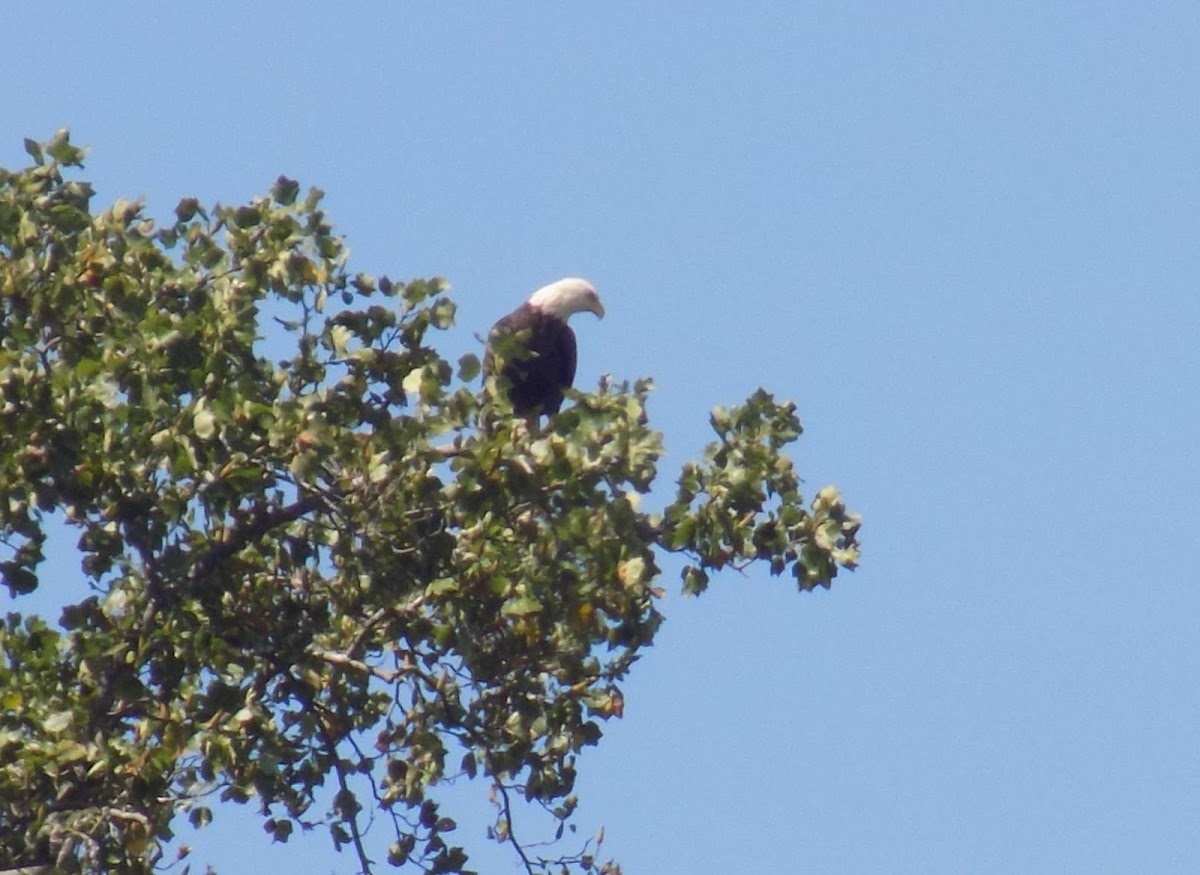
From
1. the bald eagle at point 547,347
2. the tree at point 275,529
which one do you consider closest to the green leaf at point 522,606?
the tree at point 275,529

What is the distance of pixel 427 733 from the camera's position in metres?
7.36

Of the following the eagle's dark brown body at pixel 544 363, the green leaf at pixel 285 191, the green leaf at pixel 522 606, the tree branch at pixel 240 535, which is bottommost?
the green leaf at pixel 522 606

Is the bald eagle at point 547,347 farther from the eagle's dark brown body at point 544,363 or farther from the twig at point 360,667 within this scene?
the twig at point 360,667

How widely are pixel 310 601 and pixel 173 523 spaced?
2.61 feet

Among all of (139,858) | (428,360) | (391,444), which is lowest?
(139,858)

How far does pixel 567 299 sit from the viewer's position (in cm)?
1234

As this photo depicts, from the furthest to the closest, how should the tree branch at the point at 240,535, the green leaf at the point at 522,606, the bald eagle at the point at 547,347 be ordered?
the bald eagle at the point at 547,347
the tree branch at the point at 240,535
the green leaf at the point at 522,606

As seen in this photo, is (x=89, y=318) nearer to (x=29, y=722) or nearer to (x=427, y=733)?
(x=29, y=722)

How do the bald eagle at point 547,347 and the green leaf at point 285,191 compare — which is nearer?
the green leaf at point 285,191

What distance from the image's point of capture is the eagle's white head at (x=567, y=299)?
40.1ft

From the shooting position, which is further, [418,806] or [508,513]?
[418,806]

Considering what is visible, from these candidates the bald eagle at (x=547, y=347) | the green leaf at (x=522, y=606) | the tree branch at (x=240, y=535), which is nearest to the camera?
the green leaf at (x=522, y=606)

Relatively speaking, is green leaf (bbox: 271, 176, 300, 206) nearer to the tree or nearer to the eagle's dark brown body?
the tree

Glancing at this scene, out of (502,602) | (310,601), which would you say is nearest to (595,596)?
(502,602)
